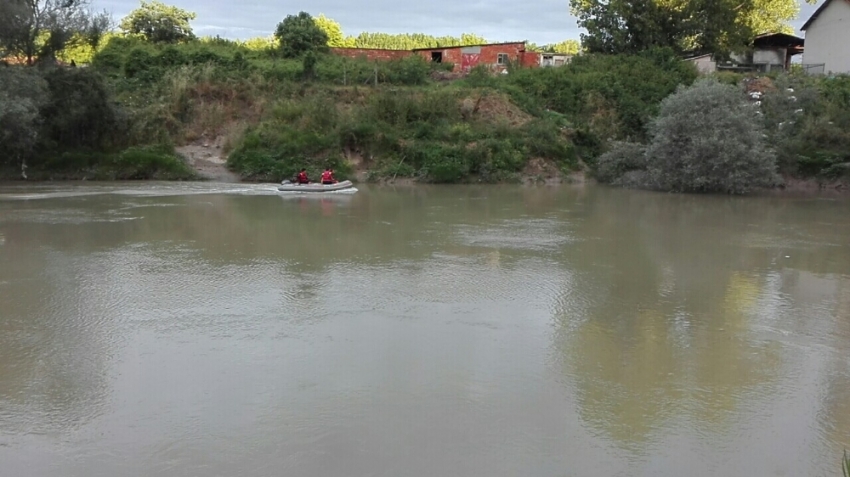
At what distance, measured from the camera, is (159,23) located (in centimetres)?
4219

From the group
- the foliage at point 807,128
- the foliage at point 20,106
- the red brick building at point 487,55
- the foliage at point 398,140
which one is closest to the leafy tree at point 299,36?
the red brick building at point 487,55

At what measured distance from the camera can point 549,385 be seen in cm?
688

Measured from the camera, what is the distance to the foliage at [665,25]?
36406 mm

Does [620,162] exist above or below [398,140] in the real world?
below

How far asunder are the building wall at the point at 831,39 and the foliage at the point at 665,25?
10.5ft

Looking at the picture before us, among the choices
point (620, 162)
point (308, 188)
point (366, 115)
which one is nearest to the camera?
point (308, 188)

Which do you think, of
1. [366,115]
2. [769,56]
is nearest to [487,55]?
[366,115]

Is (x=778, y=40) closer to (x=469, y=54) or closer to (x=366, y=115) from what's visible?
(x=469, y=54)

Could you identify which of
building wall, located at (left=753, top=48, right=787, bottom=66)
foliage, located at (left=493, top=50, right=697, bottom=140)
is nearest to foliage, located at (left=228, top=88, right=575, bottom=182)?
foliage, located at (left=493, top=50, right=697, bottom=140)

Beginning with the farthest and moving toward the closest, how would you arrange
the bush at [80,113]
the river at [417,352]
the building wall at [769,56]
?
the building wall at [769,56]
the bush at [80,113]
the river at [417,352]

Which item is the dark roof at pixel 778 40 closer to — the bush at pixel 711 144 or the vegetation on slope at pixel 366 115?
the vegetation on slope at pixel 366 115

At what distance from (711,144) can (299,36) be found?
22510mm

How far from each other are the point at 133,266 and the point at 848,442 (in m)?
10.6

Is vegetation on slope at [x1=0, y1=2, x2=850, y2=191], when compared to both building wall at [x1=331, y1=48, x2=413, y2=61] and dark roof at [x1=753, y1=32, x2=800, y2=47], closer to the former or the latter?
building wall at [x1=331, y1=48, x2=413, y2=61]
